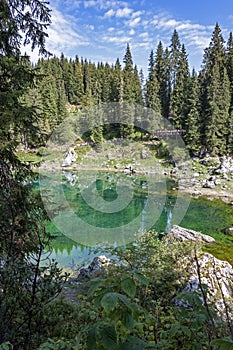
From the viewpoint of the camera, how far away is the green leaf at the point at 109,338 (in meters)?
1.11

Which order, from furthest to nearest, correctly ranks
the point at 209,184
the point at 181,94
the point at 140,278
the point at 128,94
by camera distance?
1. the point at 128,94
2. the point at 181,94
3. the point at 209,184
4. the point at 140,278

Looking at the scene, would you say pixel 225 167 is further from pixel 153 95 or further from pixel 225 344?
pixel 225 344

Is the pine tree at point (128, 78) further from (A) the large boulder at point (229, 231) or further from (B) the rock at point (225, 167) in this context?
(A) the large boulder at point (229, 231)

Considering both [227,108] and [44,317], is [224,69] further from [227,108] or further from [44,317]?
[44,317]

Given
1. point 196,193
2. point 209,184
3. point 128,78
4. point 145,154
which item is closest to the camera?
point 196,193

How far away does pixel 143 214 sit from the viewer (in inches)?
695

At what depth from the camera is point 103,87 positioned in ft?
148

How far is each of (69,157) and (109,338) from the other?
113ft

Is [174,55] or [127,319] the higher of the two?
[174,55]

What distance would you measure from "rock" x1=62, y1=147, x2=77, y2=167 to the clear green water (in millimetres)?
7387

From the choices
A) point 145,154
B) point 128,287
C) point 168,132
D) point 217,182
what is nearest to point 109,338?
point 128,287

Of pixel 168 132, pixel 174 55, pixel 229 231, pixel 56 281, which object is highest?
pixel 174 55

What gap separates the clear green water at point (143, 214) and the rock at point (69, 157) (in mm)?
7387

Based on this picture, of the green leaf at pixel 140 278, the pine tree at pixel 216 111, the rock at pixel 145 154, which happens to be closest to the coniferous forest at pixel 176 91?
the pine tree at pixel 216 111
